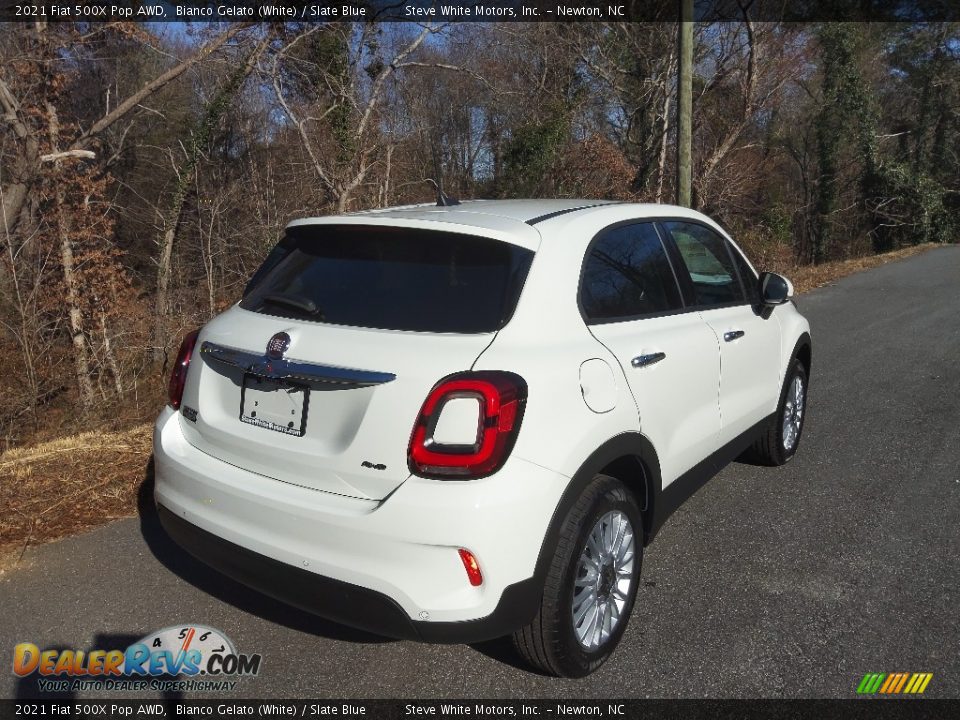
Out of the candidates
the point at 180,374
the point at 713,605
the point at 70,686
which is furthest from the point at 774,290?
the point at 70,686

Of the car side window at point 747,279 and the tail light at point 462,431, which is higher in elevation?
the car side window at point 747,279

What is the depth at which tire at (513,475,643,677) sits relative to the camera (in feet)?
8.46

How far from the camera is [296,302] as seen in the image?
9.43ft

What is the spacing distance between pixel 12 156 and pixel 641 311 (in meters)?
13.9

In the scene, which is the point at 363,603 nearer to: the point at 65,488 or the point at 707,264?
the point at 707,264

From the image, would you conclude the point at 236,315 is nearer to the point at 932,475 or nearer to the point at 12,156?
the point at 932,475

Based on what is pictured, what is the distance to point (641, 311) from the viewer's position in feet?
10.7

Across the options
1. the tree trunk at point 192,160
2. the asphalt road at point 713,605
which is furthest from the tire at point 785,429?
the tree trunk at point 192,160

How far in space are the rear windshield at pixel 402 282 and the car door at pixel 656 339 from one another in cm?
42

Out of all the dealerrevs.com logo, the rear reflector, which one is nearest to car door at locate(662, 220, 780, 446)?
the rear reflector

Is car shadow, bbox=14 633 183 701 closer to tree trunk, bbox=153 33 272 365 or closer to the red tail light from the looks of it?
the red tail light

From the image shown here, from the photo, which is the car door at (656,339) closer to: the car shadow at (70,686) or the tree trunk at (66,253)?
the car shadow at (70,686)

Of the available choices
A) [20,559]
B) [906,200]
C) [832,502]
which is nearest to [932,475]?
[832,502]

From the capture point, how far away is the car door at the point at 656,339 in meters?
3.02
